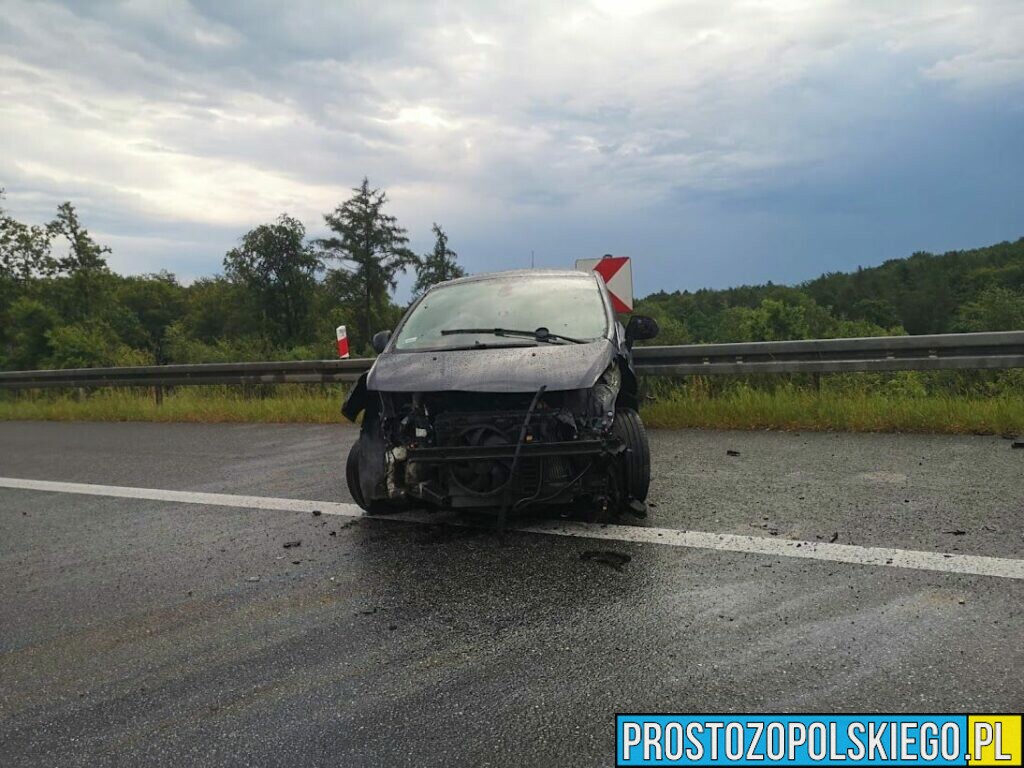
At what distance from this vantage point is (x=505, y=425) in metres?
4.34

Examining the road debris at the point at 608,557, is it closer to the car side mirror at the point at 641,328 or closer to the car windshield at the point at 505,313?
the car windshield at the point at 505,313

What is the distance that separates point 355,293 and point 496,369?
215 feet

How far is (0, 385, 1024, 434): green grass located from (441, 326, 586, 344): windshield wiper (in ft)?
13.7

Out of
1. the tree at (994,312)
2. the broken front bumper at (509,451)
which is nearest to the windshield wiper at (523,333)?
the broken front bumper at (509,451)

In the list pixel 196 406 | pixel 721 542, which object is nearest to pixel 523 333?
pixel 721 542

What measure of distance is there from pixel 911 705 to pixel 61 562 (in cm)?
462

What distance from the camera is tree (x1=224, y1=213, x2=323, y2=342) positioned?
7012 centimetres

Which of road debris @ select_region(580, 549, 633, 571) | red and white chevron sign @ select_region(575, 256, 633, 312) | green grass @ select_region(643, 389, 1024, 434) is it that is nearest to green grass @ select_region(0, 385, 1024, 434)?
green grass @ select_region(643, 389, 1024, 434)

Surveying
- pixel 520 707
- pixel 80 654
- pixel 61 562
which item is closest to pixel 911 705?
pixel 520 707

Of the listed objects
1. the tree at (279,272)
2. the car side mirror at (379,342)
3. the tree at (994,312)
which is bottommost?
the car side mirror at (379,342)

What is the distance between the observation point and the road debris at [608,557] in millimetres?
3936

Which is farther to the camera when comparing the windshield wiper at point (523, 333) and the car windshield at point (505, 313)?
the car windshield at point (505, 313)

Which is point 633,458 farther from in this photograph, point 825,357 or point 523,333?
point 825,357

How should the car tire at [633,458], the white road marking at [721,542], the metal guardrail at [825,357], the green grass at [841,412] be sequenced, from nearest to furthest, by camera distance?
the white road marking at [721,542] → the car tire at [633,458] → the green grass at [841,412] → the metal guardrail at [825,357]
